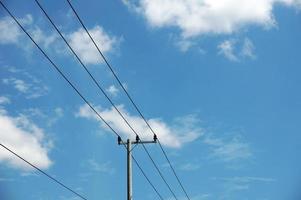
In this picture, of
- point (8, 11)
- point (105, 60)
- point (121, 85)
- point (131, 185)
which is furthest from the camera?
point (131, 185)

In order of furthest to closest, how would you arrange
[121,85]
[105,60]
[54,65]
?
[121,85] < [105,60] < [54,65]

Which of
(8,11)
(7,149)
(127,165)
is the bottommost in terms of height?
(7,149)

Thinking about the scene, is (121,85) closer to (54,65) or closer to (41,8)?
(54,65)

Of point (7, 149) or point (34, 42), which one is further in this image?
point (7, 149)

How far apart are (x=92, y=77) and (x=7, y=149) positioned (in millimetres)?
3579

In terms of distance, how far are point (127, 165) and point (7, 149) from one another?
10.7m

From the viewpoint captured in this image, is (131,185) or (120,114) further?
(131,185)

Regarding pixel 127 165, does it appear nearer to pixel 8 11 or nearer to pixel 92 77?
pixel 92 77

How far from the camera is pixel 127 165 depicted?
86.3 ft

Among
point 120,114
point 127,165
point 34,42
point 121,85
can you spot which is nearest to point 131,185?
point 127,165

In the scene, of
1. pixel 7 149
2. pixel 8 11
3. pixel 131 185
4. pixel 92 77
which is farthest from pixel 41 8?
pixel 131 185

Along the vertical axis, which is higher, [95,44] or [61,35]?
[95,44]

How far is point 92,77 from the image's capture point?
53.6 ft

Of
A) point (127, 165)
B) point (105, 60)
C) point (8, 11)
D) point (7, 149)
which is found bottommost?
point (7, 149)
